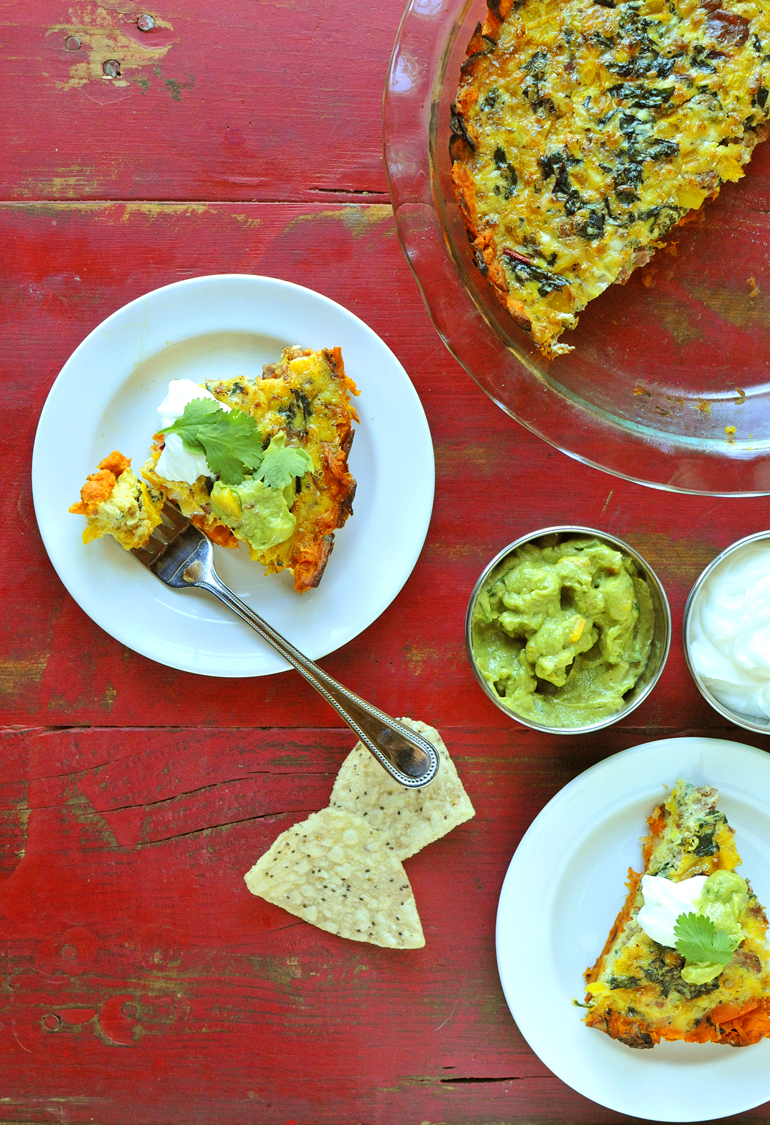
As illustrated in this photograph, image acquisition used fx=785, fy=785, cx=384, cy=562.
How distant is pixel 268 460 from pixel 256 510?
12cm

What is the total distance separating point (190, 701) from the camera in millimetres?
2176

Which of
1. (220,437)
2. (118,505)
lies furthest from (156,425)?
(220,437)

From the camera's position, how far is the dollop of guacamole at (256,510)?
1.79 metres

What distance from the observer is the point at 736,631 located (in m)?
1.98

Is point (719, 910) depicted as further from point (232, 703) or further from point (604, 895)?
point (232, 703)

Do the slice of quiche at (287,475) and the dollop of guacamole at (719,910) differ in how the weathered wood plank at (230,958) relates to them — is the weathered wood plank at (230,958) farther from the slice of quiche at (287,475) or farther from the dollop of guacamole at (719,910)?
the slice of quiche at (287,475)

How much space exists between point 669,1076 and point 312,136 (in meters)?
2.69

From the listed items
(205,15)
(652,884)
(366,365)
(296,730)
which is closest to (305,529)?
(366,365)

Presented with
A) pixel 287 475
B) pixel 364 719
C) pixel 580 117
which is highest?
pixel 580 117

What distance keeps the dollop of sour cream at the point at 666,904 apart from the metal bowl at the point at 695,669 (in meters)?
0.40

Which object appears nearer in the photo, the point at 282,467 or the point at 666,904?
the point at 282,467

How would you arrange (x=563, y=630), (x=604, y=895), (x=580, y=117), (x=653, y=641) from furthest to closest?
(x=604, y=895)
(x=653, y=641)
(x=563, y=630)
(x=580, y=117)

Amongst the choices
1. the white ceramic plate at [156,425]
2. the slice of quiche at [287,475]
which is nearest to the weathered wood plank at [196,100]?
the white ceramic plate at [156,425]

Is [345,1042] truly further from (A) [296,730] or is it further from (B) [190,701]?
(B) [190,701]
